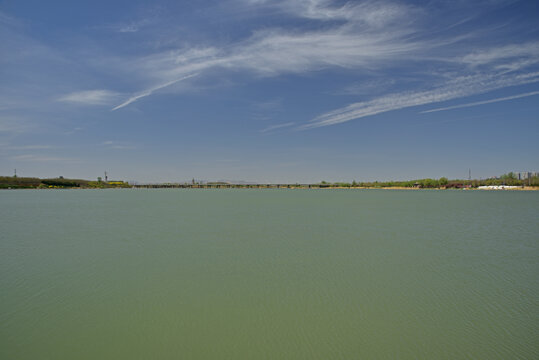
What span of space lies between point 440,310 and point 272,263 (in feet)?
12.7

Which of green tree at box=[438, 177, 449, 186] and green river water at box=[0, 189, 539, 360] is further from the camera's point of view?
green tree at box=[438, 177, 449, 186]

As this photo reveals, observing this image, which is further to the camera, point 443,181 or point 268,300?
point 443,181

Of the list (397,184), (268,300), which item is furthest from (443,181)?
(268,300)

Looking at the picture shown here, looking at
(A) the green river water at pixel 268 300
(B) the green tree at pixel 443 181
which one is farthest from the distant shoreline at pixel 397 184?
(A) the green river water at pixel 268 300

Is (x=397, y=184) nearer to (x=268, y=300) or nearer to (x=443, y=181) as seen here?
(x=443, y=181)

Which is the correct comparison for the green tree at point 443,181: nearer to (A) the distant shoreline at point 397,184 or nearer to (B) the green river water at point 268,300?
(A) the distant shoreline at point 397,184

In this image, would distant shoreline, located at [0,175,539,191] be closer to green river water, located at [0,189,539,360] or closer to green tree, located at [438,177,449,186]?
green tree, located at [438,177,449,186]

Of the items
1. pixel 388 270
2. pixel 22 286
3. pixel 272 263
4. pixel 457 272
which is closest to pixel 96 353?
pixel 22 286

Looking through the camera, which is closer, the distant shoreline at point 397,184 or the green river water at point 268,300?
the green river water at point 268,300

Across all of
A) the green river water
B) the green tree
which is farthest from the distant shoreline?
the green river water

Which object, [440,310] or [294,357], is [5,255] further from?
[440,310]

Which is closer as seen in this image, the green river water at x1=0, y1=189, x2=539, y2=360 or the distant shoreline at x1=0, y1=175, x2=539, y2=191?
the green river water at x1=0, y1=189, x2=539, y2=360

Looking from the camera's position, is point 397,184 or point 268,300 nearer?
point 268,300

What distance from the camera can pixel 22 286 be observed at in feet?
19.7
